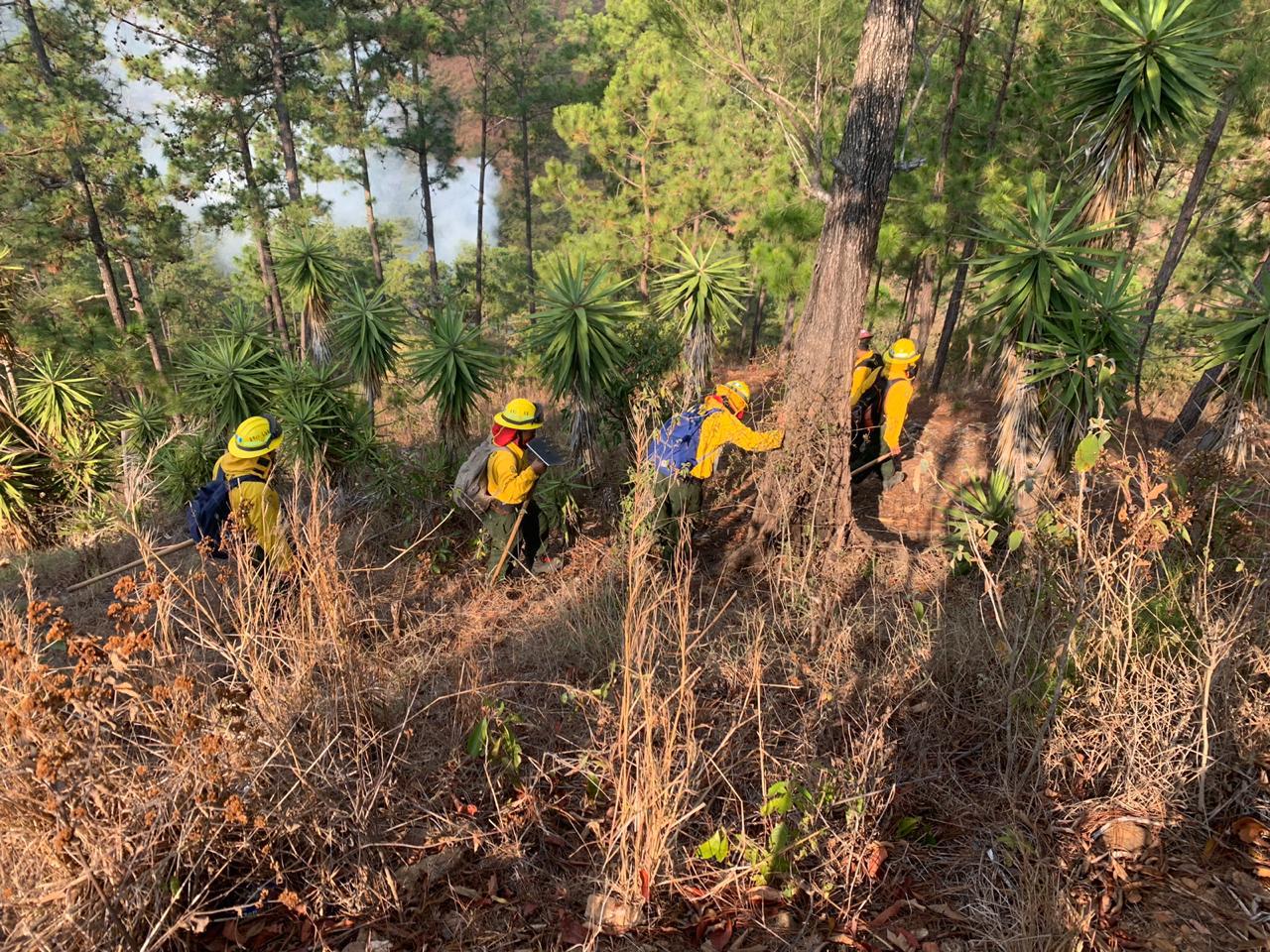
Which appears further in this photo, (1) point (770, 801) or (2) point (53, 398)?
(2) point (53, 398)

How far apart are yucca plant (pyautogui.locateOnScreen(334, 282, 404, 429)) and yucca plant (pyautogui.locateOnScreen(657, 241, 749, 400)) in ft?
9.89

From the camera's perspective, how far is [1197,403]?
21.8 ft

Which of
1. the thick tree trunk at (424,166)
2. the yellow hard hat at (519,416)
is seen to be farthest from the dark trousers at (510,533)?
the thick tree trunk at (424,166)

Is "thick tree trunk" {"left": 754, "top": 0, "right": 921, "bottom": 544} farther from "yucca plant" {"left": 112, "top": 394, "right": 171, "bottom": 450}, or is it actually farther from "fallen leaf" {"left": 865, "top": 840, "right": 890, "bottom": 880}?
"yucca plant" {"left": 112, "top": 394, "right": 171, "bottom": 450}

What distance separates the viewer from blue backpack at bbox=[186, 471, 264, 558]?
3824mm

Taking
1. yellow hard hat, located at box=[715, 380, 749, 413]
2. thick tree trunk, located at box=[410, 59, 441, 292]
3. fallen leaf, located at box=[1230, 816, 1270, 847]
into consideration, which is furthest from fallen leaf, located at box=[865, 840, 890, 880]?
thick tree trunk, located at box=[410, 59, 441, 292]

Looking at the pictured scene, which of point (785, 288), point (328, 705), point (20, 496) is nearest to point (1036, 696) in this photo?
point (328, 705)

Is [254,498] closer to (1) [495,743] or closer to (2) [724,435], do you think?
(1) [495,743]

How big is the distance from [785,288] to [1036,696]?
7883mm

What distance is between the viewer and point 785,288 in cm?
945

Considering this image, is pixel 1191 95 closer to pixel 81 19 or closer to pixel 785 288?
pixel 785 288

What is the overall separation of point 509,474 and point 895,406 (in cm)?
408

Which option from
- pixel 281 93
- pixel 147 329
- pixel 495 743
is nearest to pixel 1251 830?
pixel 495 743

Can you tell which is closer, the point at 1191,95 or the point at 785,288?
the point at 1191,95
